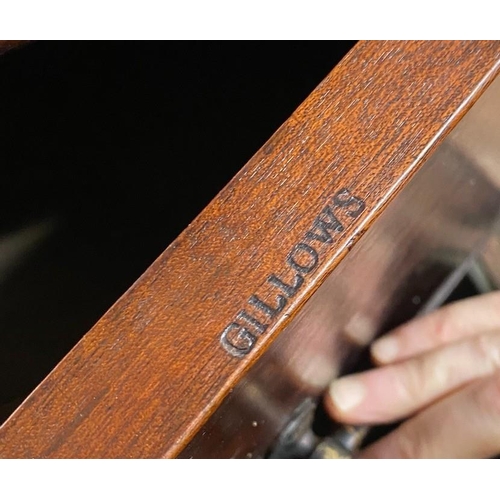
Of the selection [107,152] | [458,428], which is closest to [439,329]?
[458,428]

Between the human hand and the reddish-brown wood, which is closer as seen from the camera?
the reddish-brown wood

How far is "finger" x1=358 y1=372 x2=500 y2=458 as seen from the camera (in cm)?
41

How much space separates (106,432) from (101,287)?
1.31 feet

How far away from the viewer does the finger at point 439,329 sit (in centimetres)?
58

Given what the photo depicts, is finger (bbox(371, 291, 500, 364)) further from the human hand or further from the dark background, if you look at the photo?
the dark background

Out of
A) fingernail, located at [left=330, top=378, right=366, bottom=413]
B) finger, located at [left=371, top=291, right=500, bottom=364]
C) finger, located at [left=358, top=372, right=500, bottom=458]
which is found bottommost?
fingernail, located at [left=330, top=378, right=366, bottom=413]

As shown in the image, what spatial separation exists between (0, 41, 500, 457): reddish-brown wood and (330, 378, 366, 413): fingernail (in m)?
0.27

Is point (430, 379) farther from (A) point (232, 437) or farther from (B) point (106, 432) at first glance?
(B) point (106, 432)

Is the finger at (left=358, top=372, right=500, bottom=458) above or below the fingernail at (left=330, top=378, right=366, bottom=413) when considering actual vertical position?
above

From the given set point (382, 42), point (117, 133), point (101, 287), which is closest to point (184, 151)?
point (117, 133)

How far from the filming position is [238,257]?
1.05 feet

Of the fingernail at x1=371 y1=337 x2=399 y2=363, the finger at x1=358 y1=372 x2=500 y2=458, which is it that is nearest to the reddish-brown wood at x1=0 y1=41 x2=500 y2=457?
the finger at x1=358 y1=372 x2=500 y2=458

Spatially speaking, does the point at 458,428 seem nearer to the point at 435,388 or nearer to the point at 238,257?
the point at 435,388

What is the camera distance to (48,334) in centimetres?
65
